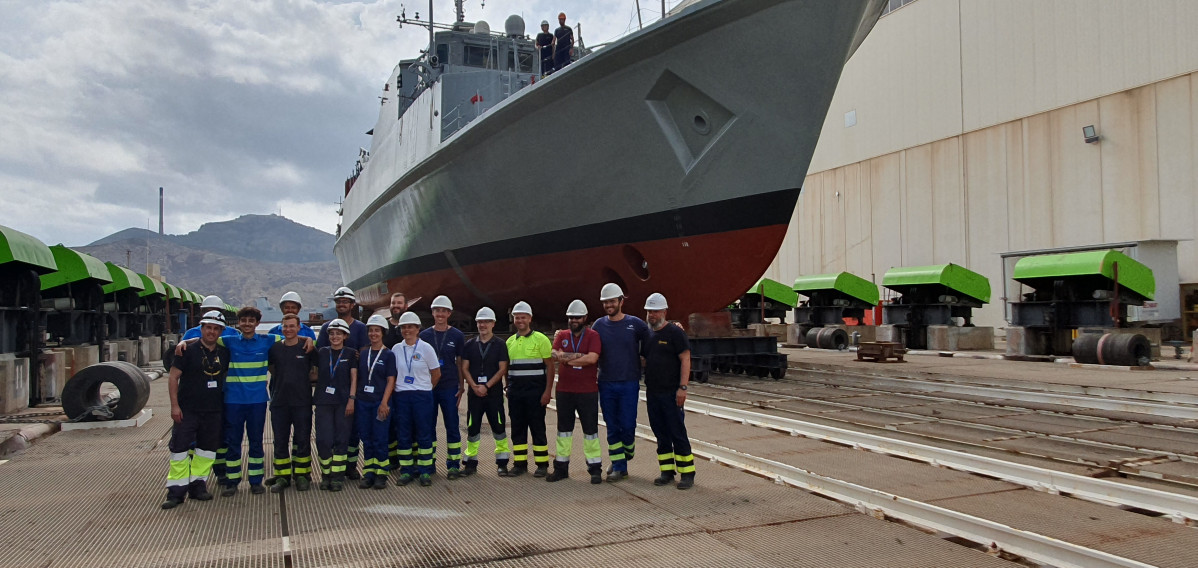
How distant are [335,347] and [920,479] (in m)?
3.45

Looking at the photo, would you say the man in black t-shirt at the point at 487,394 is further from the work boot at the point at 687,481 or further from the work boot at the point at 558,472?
the work boot at the point at 687,481

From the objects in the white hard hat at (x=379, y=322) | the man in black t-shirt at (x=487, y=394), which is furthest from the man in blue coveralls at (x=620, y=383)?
the white hard hat at (x=379, y=322)

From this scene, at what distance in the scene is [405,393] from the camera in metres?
4.42

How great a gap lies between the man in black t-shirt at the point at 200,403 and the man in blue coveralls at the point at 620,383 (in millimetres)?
2181

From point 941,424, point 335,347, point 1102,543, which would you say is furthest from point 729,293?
point 1102,543

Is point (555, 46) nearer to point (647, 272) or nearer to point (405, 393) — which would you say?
point (647, 272)

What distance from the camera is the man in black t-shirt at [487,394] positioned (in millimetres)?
4520

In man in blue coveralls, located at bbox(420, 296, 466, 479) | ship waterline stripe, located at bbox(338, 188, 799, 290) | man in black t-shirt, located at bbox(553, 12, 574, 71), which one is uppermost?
man in black t-shirt, located at bbox(553, 12, 574, 71)

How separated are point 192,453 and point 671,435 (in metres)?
2.71

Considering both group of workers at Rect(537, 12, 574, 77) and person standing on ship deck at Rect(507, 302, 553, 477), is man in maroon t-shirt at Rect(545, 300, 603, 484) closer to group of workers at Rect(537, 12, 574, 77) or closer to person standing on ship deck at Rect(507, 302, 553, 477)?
person standing on ship deck at Rect(507, 302, 553, 477)

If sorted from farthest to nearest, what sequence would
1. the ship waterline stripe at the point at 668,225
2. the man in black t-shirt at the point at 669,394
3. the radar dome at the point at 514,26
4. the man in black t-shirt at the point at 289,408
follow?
the radar dome at the point at 514,26 → the ship waterline stripe at the point at 668,225 → the man in black t-shirt at the point at 289,408 → the man in black t-shirt at the point at 669,394

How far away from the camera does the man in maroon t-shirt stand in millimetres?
4336

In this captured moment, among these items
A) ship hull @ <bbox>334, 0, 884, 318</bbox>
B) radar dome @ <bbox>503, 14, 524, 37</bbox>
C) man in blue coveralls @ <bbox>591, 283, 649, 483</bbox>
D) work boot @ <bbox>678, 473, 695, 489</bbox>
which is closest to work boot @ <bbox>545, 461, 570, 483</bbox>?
man in blue coveralls @ <bbox>591, 283, 649, 483</bbox>

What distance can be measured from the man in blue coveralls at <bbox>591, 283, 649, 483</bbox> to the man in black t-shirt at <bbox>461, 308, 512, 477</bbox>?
2.10 feet
